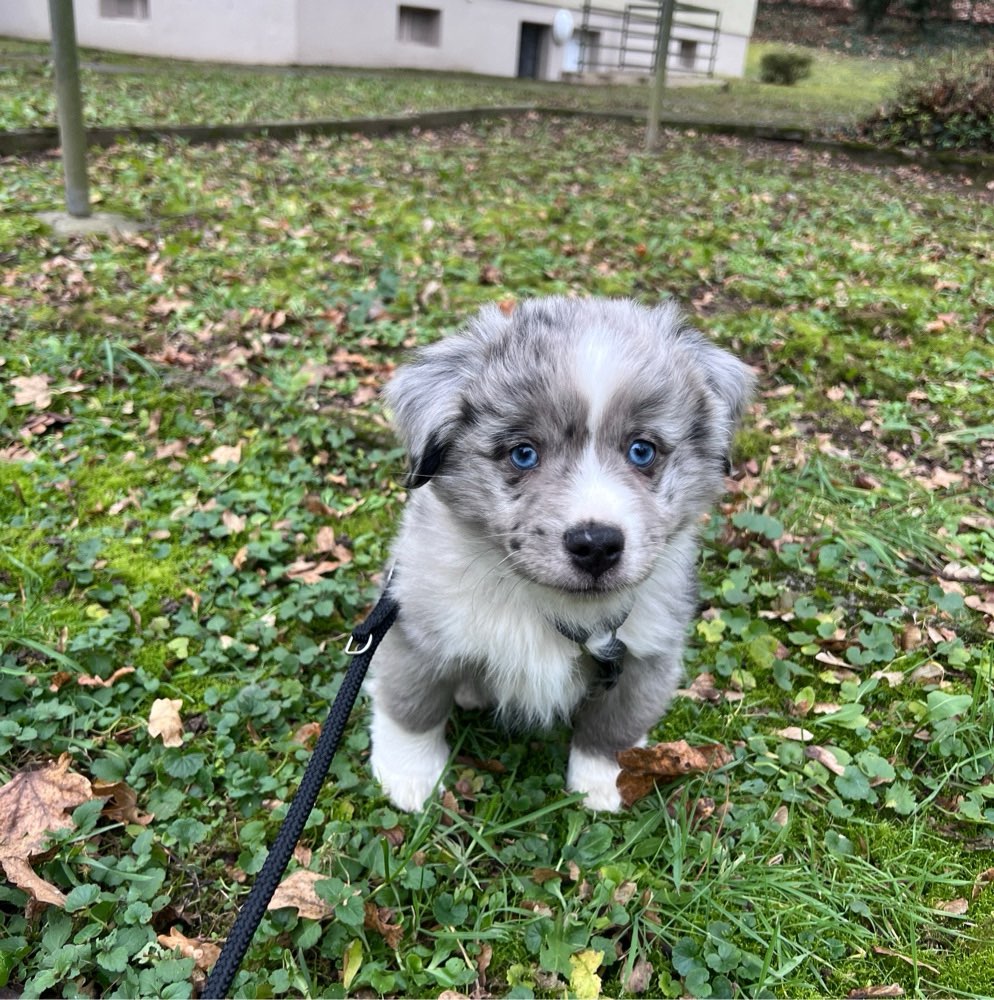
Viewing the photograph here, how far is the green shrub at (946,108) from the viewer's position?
10648mm

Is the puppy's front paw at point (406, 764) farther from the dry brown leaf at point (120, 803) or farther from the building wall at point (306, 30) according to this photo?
the building wall at point (306, 30)

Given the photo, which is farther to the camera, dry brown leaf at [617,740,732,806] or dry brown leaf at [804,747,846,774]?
dry brown leaf at [804,747,846,774]

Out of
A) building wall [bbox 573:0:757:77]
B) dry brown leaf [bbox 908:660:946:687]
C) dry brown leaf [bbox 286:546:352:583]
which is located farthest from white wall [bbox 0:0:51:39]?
dry brown leaf [bbox 908:660:946:687]

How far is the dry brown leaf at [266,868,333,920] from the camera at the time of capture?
2.04 metres

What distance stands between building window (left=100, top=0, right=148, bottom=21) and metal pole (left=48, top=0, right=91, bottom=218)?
12.0 m

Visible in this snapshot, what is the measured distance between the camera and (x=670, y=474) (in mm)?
2119

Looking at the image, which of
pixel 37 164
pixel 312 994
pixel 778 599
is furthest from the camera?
pixel 37 164

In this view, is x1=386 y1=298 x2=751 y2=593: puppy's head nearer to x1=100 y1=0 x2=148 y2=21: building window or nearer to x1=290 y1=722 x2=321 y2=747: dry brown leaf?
A: x1=290 y1=722 x2=321 y2=747: dry brown leaf

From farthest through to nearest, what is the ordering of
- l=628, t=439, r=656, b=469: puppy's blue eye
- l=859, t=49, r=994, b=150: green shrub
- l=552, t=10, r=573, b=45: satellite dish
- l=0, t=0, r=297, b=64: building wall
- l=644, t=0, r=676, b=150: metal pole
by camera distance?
l=552, t=10, r=573, b=45: satellite dish < l=0, t=0, r=297, b=64: building wall < l=859, t=49, r=994, b=150: green shrub < l=644, t=0, r=676, b=150: metal pole < l=628, t=439, r=656, b=469: puppy's blue eye

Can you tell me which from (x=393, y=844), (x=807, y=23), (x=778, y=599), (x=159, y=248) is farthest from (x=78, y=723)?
(x=807, y=23)

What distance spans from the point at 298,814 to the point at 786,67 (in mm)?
26572

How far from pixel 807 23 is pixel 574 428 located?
3697 centimetres

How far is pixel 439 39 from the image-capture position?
718 inches

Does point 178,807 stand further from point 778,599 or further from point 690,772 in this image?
point 778,599
